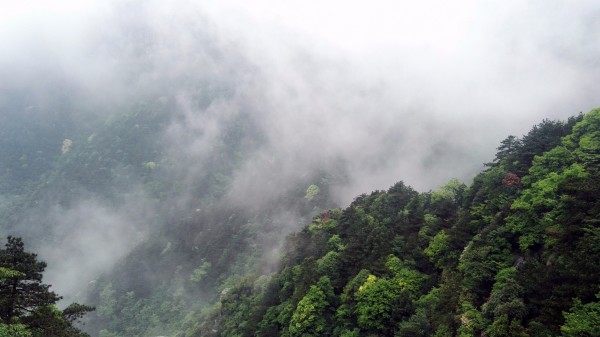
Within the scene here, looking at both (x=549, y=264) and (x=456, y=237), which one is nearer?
(x=549, y=264)

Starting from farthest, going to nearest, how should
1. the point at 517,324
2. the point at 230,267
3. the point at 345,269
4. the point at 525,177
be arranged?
the point at 230,267 < the point at 345,269 < the point at 525,177 < the point at 517,324

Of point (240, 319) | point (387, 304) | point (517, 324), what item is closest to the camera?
point (517, 324)

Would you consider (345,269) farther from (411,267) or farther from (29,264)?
(29,264)

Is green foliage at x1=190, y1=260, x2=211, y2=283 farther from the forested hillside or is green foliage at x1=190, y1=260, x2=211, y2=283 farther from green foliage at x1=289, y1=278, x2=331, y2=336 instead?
green foliage at x1=289, y1=278, x2=331, y2=336

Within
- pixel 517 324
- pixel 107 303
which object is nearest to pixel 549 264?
pixel 517 324

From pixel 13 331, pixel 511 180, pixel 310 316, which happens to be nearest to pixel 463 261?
pixel 511 180

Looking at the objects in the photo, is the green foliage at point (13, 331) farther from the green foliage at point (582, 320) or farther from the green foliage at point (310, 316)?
the green foliage at point (310, 316)

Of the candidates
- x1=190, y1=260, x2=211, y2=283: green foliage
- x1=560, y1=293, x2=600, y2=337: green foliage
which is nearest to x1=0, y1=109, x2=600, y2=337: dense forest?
x1=560, y1=293, x2=600, y2=337: green foliage

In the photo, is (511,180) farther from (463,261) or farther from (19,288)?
(19,288)
